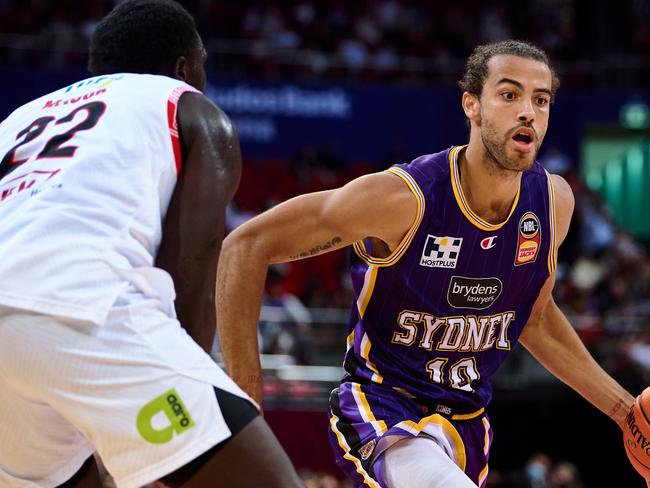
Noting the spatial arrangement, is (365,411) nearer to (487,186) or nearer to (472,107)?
(487,186)

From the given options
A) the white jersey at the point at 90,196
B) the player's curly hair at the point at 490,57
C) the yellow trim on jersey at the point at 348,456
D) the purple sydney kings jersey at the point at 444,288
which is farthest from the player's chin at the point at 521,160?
the white jersey at the point at 90,196

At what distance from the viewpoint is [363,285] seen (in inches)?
177

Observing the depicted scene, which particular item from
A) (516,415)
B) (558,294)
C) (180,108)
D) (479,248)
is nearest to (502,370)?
(516,415)

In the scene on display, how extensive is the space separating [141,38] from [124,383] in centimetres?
113

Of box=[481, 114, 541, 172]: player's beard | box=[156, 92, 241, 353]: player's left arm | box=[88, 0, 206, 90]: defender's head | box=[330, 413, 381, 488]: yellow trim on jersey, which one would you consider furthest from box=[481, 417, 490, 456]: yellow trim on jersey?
box=[88, 0, 206, 90]: defender's head

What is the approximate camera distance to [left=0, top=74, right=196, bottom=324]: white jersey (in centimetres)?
275

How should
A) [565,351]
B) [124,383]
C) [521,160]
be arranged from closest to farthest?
[124,383] < [521,160] < [565,351]

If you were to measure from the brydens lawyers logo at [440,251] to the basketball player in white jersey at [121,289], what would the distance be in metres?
1.50

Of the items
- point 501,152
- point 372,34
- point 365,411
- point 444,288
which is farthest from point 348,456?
point 372,34

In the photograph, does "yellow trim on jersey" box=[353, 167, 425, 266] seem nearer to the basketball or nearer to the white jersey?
the basketball

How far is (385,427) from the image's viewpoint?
14.2 ft

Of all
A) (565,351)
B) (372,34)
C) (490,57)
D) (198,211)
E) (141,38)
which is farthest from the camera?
(372,34)

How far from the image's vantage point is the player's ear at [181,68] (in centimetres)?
330

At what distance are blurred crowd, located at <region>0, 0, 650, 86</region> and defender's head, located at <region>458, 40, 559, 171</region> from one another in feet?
39.3
